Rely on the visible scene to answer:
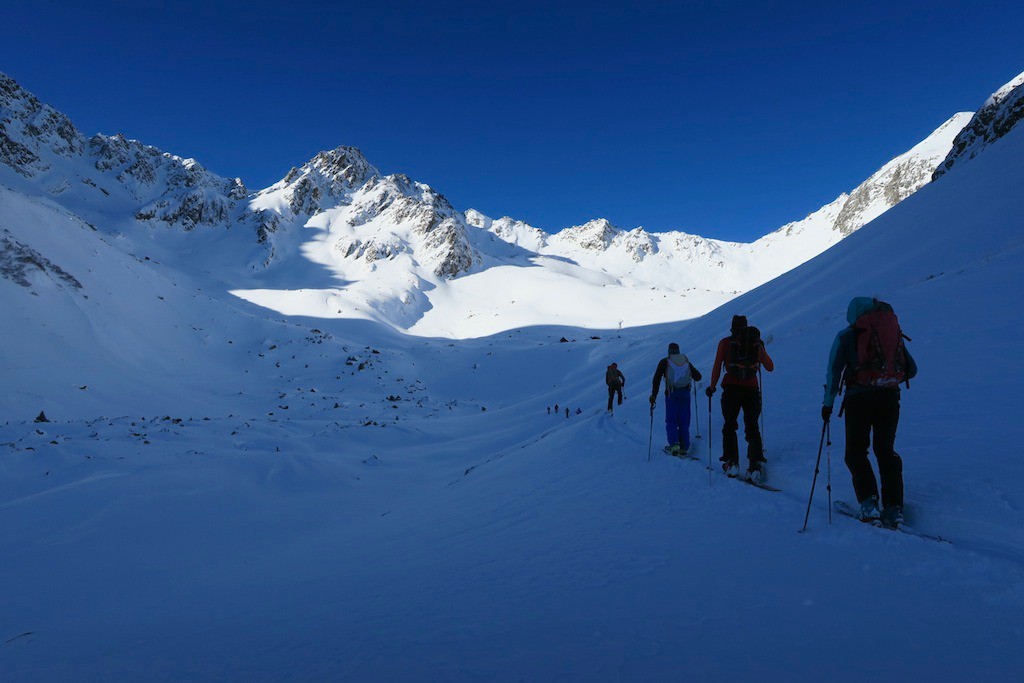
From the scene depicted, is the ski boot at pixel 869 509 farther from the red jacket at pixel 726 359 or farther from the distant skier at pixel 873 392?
the red jacket at pixel 726 359

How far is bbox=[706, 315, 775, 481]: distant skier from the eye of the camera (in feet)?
18.3

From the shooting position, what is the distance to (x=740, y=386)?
18.7 feet

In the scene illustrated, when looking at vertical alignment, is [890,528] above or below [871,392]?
below

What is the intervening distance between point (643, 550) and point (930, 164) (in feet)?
586

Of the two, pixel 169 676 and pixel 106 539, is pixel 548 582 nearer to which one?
pixel 169 676

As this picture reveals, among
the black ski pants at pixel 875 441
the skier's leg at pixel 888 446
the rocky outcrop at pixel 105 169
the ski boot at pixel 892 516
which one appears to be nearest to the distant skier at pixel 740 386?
the black ski pants at pixel 875 441

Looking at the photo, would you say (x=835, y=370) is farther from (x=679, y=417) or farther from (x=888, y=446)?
(x=679, y=417)

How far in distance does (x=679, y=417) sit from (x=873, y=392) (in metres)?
3.34

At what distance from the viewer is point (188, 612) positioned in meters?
4.18

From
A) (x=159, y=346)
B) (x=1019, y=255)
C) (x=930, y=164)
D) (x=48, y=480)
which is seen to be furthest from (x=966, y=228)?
(x=930, y=164)

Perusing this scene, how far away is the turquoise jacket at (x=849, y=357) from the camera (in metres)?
4.04

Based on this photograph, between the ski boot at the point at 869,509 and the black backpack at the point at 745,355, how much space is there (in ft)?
6.74

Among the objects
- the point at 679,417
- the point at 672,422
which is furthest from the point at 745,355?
the point at 672,422

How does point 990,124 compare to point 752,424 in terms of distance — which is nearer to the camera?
point 752,424
